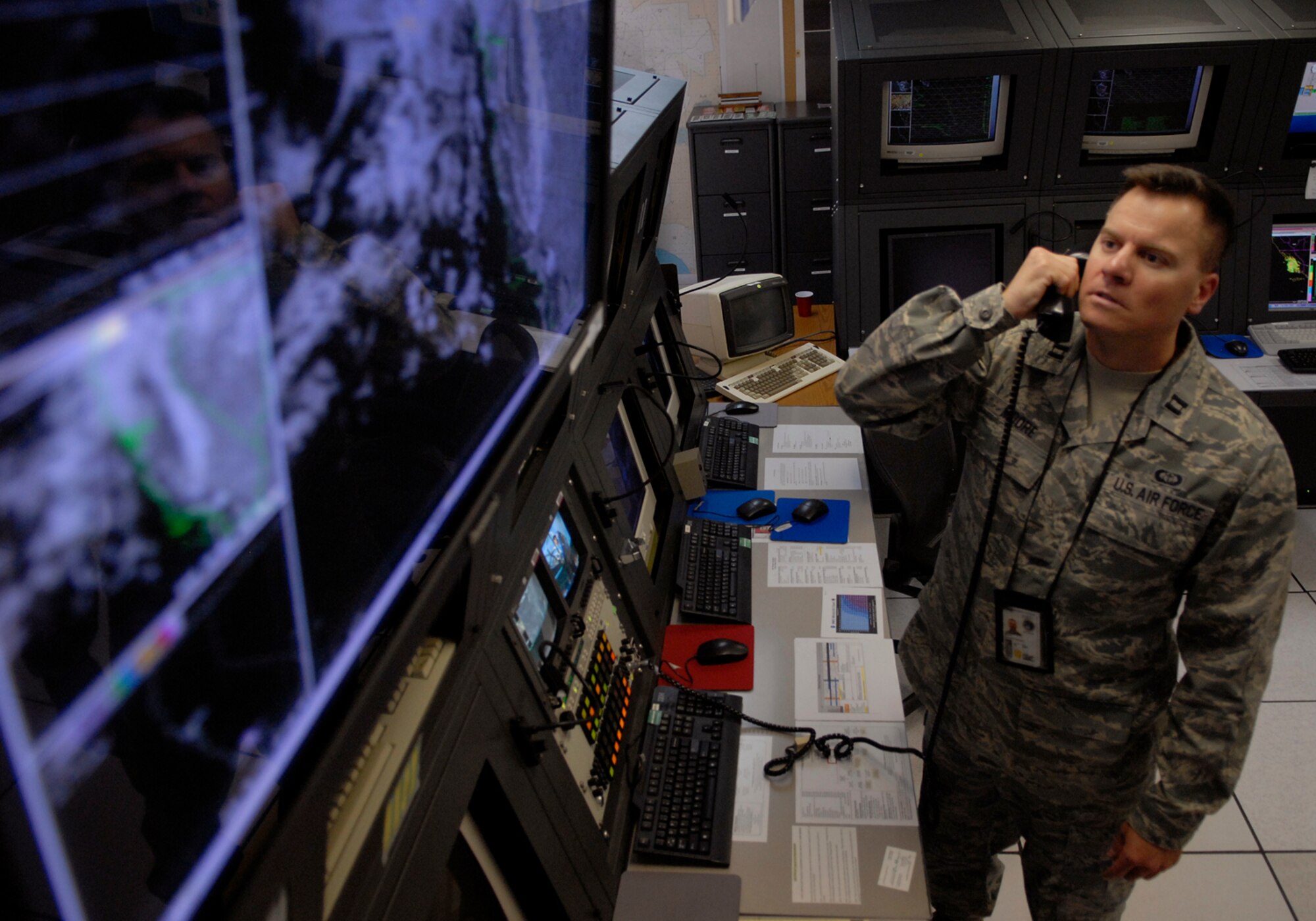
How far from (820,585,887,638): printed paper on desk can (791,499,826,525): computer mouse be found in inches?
10.9

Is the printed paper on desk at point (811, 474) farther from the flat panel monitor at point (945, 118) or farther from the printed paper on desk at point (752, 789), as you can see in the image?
the flat panel monitor at point (945, 118)

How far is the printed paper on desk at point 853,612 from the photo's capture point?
6.37 ft

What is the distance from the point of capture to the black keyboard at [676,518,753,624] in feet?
6.53

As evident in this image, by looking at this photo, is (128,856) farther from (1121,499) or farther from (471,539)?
(1121,499)

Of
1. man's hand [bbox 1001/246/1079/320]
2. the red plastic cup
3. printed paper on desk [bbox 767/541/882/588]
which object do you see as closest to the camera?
man's hand [bbox 1001/246/1079/320]

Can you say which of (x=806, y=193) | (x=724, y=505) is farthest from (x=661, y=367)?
(x=806, y=193)

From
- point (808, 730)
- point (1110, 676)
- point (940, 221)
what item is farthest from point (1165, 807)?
point (940, 221)

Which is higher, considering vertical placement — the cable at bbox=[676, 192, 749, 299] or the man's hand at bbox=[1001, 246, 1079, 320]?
the man's hand at bbox=[1001, 246, 1079, 320]

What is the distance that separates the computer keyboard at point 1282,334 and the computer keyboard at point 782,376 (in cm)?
159

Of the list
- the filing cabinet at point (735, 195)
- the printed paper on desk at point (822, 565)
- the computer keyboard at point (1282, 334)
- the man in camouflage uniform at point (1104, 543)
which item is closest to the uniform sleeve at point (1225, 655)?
the man in camouflage uniform at point (1104, 543)

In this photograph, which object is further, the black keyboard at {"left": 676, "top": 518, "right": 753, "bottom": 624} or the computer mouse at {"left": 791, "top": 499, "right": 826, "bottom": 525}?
the computer mouse at {"left": 791, "top": 499, "right": 826, "bottom": 525}

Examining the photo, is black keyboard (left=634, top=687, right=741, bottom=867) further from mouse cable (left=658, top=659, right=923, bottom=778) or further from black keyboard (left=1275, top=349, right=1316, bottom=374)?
black keyboard (left=1275, top=349, right=1316, bottom=374)

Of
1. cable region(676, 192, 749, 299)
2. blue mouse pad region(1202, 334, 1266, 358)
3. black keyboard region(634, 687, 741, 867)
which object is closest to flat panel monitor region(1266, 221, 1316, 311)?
blue mouse pad region(1202, 334, 1266, 358)

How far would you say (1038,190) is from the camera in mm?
3184
